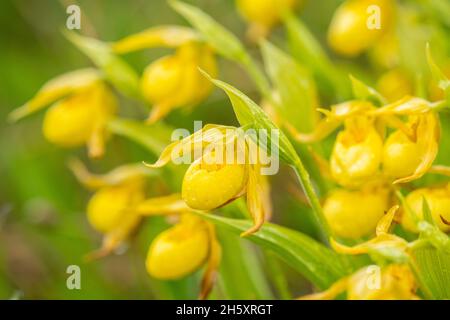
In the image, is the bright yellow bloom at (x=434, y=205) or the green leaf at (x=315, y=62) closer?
the bright yellow bloom at (x=434, y=205)

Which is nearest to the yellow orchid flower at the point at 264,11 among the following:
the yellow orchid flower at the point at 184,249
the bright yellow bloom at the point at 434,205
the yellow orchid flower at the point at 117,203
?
the yellow orchid flower at the point at 117,203

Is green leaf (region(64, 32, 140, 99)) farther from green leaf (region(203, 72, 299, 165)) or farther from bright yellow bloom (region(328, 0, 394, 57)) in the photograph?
green leaf (region(203, 72, 299, 165))

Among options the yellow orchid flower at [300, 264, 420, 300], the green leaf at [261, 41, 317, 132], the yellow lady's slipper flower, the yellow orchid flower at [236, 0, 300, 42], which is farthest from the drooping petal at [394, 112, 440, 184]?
the yellow orchid flower at [236, 0, 300, 42]

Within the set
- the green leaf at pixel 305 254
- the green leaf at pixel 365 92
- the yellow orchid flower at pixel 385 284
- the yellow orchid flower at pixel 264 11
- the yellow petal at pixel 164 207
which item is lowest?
the yellow orchid flower at pixel 385 284

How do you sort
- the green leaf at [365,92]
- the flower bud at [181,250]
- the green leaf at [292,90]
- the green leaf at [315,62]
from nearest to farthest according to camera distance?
the green leaf at [365,92], the flower bud at [181,250], the green leaf at [292,90], the green leaf at [315,62]

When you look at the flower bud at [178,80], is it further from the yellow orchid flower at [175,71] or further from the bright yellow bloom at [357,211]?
the bright yellow bloom at [357,211]
